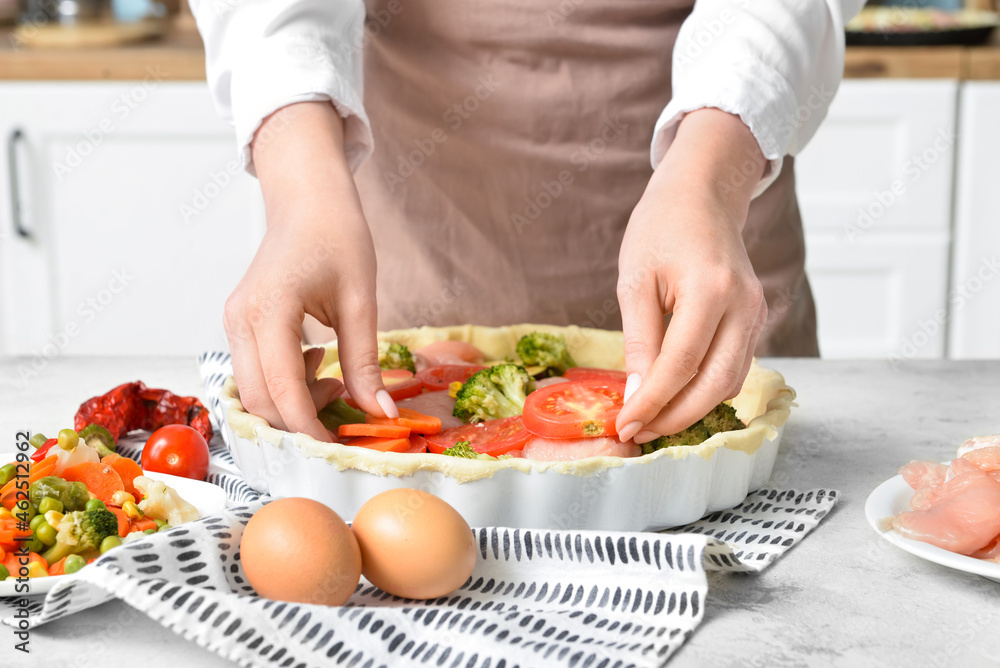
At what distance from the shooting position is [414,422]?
1090 millimetres

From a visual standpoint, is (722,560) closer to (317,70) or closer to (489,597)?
(489,597)

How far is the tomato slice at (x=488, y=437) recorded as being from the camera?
1062 mm

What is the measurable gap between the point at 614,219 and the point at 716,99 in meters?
0.59

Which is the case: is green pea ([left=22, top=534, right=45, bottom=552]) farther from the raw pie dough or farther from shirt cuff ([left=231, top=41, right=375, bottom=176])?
shirt cuff ([left=231, top=41, right=375, bottom=176])

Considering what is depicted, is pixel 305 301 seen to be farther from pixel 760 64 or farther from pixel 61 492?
pixel 760 64

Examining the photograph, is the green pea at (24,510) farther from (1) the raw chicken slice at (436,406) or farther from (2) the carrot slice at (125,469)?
(1) the raw chicken slice at (436,406)

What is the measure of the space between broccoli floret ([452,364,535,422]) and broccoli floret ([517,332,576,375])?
0.17 metres

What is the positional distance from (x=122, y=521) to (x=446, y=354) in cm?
59

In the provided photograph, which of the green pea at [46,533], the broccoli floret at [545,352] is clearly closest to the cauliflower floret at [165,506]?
the green pea at [46,533]

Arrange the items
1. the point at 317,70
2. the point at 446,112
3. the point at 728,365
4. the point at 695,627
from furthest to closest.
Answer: the point at 446,112
the point at 317,70
the point at 728,365
the point at 695,627

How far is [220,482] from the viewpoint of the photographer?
1125 mm

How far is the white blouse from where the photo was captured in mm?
1196

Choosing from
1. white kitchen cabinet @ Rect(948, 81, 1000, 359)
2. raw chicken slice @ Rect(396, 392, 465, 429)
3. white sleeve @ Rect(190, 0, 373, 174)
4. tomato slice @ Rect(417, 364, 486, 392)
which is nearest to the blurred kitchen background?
white kitchen cabinet @ Rect(948, 81, 1000, 359)

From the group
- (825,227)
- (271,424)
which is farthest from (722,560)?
(825,227)
